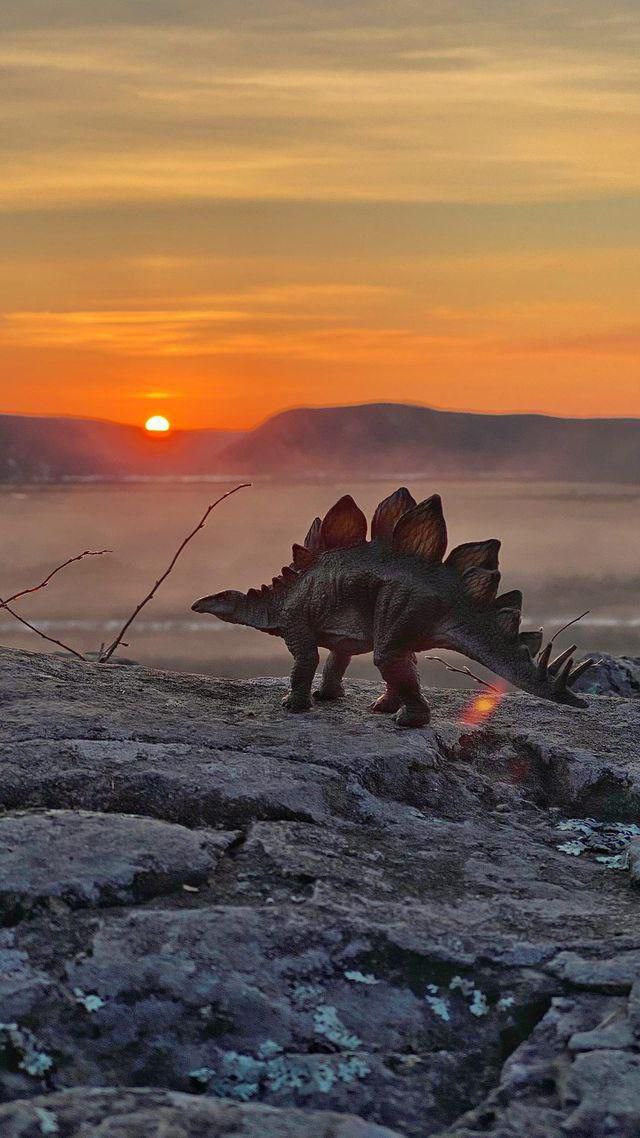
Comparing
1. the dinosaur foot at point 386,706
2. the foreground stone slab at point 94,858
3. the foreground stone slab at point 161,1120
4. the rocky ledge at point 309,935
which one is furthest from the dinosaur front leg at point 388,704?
the foreground stone slab at point 161,1120

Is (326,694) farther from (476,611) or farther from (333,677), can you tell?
(476,611)

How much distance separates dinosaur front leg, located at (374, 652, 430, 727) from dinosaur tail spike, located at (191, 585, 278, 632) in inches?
33.4

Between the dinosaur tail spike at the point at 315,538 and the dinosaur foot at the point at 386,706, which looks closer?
the dinosaur foot at the point at 386,706

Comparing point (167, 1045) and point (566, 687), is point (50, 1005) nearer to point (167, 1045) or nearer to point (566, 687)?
point (167, 1045)

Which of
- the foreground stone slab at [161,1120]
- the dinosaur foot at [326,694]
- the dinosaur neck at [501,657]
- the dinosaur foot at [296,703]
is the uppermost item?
the dinosaur neck at [501,657]

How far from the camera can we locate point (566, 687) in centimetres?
531

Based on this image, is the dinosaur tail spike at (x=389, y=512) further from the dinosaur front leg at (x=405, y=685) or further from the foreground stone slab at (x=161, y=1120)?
the foreground stone slab at (x=161, y=1120)

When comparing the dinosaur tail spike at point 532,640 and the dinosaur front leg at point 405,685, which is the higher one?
the dinosaur tail spike at point 532,640

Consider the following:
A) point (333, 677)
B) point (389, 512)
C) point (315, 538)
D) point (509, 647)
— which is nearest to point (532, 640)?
Result: point (509, 647)

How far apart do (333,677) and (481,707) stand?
776 millimetres

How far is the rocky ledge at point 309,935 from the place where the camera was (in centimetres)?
297

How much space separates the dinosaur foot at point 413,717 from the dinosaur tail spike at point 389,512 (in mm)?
872

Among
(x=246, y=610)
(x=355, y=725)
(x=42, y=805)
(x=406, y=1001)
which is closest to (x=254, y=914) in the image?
(x=406, y=1001)

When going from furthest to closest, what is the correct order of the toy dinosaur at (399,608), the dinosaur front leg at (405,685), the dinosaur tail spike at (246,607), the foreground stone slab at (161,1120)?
1. the dinosaur tail spike at (246,607)
2. the dinosaur front leg at (405,685)
3. the toy dinosaur at (399,608)
4. the foreground stone slab at (161,1120)
